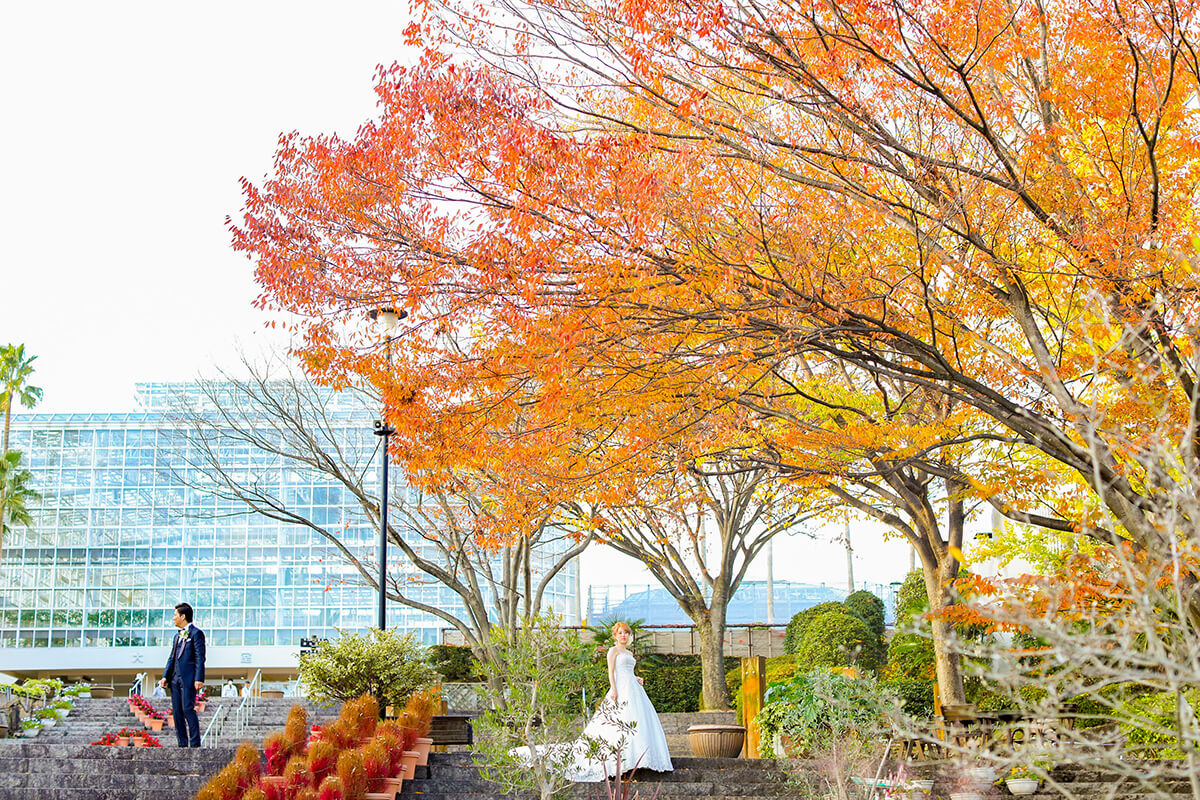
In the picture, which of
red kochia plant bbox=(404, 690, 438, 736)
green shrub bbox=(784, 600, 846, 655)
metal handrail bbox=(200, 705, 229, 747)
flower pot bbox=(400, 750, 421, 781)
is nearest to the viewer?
flower pot bbox=(400, 750, 421, 781)

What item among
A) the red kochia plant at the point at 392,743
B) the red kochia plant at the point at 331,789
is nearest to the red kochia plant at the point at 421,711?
the red kochia plant at the point at 392,743

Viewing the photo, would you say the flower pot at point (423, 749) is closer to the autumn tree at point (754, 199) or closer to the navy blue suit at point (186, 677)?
the navy blue suit at point (186, 677)

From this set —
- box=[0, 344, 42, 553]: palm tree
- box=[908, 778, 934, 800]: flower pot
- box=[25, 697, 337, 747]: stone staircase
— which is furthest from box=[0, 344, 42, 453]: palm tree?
box=[908, 778, 934, 800]: flower pot

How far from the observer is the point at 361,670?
39.8 feet

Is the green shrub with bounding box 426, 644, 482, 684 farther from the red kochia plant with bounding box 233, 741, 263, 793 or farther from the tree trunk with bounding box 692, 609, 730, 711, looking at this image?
the red kochia plant with bounding box 233, 741, 263, 793

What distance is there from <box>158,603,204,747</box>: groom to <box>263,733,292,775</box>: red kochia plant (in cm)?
199

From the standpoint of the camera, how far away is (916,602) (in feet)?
65.4

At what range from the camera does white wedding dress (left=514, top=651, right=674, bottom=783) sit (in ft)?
32.2

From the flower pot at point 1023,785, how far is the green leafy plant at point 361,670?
255 inches

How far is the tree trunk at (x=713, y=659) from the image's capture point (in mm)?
19266

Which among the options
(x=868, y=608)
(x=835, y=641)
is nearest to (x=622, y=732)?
(x=835, y=641)

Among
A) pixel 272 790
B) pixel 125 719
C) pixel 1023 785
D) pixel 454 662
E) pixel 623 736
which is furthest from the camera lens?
pixel 454 662

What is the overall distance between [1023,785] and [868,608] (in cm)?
1206

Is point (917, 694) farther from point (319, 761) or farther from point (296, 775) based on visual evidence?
point (296, 775)
